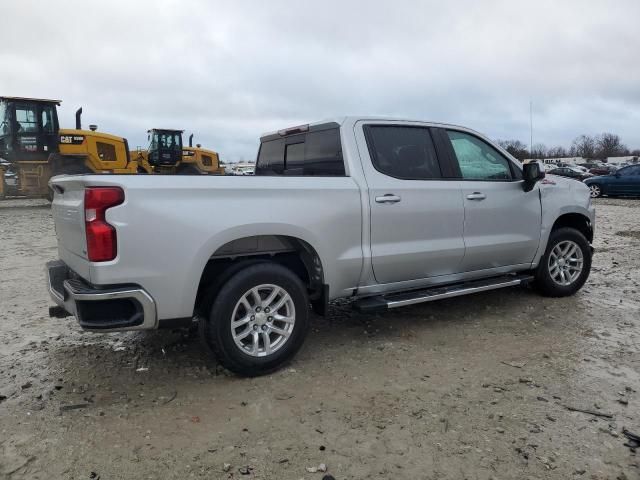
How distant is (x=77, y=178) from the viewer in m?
3.26

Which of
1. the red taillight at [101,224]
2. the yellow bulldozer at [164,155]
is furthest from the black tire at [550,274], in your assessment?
the yellow bulldozer at [164,155]

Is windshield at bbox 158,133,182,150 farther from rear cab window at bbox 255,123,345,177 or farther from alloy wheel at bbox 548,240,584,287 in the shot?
alloy wheel at bbox 548,240,584,287

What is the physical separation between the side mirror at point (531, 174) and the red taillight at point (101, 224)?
13.0ft

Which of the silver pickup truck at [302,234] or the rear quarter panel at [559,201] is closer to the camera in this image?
the silver pickup truck at [302,234]

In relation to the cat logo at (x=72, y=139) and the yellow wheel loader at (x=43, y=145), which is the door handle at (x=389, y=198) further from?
the cat logo at (x=72, y=139)

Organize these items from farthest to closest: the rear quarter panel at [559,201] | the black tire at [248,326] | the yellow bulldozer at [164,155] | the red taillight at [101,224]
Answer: the yellow bulldozer at [164,155]
the rear quarter panel at [559,201]
the black tire at [248,326]
the red taillight at [101,224]

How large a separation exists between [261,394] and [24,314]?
3212 mm

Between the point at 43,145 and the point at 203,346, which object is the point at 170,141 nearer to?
the point at 43,145

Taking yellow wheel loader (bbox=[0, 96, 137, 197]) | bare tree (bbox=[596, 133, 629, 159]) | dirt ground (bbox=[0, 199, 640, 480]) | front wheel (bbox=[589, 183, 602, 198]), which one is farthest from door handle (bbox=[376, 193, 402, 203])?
bare tree (bbox=[596, 133, 629, 159])

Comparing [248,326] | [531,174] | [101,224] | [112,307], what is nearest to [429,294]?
[248,326]

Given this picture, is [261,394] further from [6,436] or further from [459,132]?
[459,132]

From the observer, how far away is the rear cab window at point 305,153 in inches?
171

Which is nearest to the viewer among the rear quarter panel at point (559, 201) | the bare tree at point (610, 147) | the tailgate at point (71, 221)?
the tailgate at point (71, 221)

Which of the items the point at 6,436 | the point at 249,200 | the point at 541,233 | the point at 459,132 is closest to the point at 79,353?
the point at 6,436
